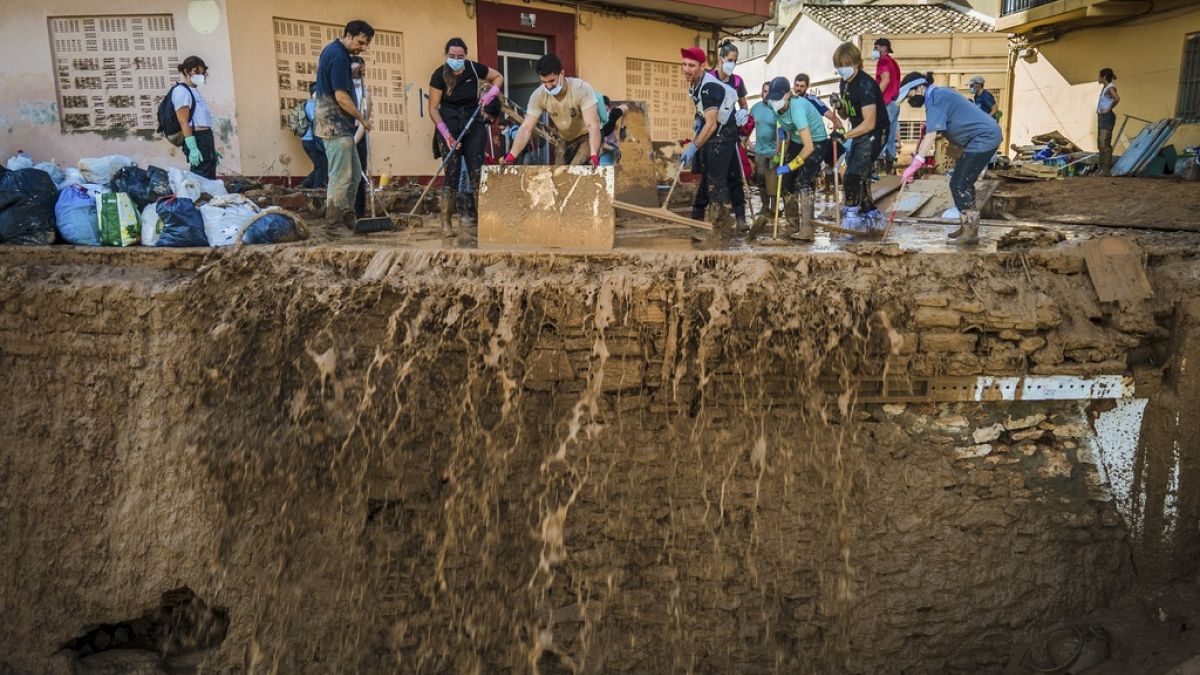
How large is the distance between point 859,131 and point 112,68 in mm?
7804

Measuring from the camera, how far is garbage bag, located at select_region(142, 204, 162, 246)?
5512mm

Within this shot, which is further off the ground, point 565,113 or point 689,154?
point 565,113

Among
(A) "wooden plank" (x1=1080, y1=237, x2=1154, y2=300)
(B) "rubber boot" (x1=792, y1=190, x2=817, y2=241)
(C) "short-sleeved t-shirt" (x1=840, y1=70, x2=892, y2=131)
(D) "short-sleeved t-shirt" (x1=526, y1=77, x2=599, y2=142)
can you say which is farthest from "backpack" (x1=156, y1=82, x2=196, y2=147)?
(A) "wooden plank" (x1=1080, y1=237, x2=1154, y2=300)

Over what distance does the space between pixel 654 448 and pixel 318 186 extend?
529cm

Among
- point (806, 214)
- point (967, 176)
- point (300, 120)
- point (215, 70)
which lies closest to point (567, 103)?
point (806, 214)

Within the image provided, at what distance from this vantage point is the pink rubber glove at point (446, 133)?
6.80m

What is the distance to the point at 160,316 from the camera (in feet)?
16.7

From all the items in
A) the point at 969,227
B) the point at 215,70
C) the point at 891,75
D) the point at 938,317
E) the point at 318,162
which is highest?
the point at 215,70

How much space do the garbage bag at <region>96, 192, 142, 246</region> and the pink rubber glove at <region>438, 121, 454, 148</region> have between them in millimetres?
2398

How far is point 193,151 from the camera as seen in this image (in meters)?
6.78

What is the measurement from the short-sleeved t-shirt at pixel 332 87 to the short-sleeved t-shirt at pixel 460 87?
745 millimetres

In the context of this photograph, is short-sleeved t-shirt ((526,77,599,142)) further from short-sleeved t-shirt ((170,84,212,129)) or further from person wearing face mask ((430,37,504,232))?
short-sleeved t-shirt ((170,84,212,129))

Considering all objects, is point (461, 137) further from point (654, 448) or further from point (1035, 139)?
point (1035, 139)

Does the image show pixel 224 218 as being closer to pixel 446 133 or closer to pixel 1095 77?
pixel 446 133
